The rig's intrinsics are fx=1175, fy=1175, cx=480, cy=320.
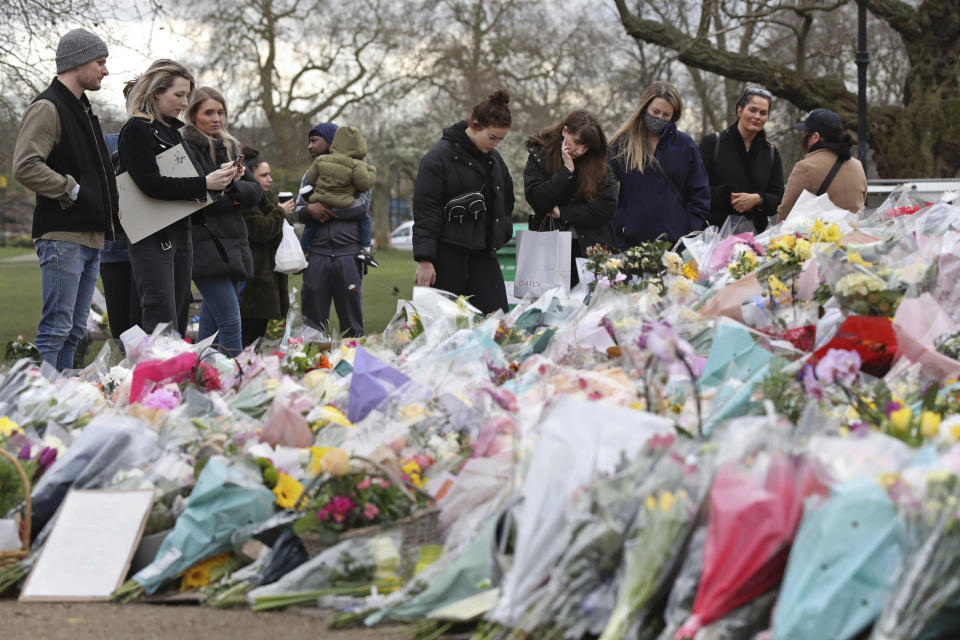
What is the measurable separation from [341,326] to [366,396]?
4242 millimetres

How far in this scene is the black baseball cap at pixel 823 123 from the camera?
267 inches

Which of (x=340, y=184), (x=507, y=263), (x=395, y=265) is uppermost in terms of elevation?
(x=340, y=184)

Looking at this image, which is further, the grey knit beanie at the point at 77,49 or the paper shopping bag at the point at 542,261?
the paper shopping bag at the point at 542,261

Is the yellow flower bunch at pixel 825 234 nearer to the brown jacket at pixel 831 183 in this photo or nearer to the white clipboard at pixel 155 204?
the brown jacket at pixel 831 183

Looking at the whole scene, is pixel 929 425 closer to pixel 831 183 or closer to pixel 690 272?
pixel 690 272

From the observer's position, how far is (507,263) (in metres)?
11.3

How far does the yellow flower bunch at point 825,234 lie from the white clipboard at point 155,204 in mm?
3016

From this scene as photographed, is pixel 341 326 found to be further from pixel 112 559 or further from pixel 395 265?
pixel 395 265

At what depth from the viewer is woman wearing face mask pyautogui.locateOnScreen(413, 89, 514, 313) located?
615 cm

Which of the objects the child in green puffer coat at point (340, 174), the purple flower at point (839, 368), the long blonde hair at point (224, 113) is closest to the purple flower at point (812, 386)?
the purple flower at point (839, 368)

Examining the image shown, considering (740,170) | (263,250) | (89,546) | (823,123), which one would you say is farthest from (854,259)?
(263,250)

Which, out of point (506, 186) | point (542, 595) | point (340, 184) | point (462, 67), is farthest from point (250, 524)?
point (462, 67)

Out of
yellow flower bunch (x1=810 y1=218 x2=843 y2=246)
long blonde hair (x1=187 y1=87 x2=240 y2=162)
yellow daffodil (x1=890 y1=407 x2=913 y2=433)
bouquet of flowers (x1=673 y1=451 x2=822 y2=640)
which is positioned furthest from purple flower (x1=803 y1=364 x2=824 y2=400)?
long blonde hair (x1=187 y1=87 x2=240 y2=162)

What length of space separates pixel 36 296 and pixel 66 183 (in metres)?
12.7
